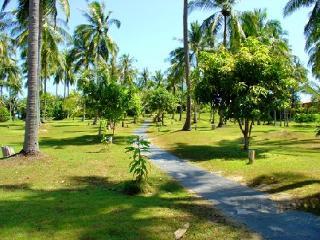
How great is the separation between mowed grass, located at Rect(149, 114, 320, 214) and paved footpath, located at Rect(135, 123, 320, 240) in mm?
590

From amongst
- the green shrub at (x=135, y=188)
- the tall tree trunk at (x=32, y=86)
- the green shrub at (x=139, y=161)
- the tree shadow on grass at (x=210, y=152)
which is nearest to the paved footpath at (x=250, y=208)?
the green shrub at (x=135, y=188)

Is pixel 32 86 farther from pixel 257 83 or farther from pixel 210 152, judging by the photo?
pixel 257 83

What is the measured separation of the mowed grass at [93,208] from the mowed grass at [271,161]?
278 centimetres

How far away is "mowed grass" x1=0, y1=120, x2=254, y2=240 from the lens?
9312 mm

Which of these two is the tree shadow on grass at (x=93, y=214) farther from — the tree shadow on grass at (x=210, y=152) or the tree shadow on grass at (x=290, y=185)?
the tree shadow on grass at (x=210, y=152)

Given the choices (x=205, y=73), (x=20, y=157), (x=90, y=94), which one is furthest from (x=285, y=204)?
(x=90, y=94)

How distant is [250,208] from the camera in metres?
11.8

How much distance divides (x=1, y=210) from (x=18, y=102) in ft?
303

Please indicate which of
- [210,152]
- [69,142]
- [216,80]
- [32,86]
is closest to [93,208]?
Result: [32,86]

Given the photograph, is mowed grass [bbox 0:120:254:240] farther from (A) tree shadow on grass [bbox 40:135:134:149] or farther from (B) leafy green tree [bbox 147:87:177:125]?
(B) leafy green tree [bbox 147:87:177:125]

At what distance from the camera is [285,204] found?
12367mm

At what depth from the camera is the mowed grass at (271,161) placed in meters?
13.7

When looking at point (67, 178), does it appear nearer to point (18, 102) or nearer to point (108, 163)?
point (108, 163)

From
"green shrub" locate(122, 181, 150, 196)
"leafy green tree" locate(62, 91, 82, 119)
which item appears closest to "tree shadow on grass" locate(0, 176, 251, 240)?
"green shrub" locate(122, 181, 150, 196)
